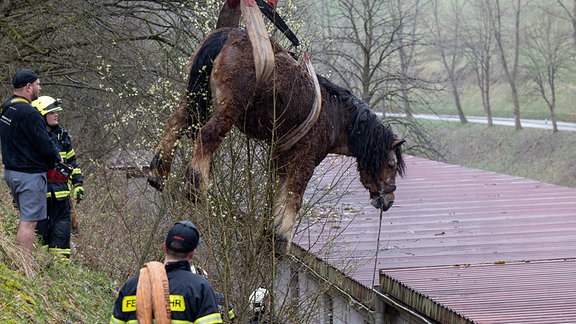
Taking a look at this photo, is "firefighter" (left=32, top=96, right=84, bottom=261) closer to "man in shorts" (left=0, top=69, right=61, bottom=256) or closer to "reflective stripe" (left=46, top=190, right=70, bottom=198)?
"reflective stripe" (left=46, top=190, right=70, bottom=198)

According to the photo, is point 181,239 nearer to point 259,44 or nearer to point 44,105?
point 259,44

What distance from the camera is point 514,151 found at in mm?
46656

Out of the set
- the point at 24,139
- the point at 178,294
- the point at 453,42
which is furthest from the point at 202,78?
the point at 453,42

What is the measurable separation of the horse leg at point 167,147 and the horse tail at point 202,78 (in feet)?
0.23

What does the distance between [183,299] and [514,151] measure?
44.2m

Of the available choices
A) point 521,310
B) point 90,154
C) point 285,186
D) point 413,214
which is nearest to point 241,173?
Answer: point 285,186

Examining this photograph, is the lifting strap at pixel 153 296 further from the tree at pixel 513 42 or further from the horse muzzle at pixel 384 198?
the tree at pixel 513 42

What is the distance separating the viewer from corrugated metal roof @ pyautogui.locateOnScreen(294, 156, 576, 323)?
305 inches

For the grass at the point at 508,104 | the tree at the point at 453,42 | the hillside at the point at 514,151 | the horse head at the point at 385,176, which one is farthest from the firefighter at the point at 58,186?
the tree at the point at 453,42

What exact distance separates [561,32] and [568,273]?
42.2 metres

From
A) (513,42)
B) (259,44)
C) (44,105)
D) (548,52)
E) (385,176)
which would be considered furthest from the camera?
(513,42)

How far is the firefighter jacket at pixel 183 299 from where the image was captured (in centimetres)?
434

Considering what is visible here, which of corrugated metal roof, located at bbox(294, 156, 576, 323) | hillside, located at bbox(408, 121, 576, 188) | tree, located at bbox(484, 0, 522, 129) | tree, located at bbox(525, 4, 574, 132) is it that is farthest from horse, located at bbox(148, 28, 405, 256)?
tree, located at bbox(484, 0, 522, 129)

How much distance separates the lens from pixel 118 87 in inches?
567
